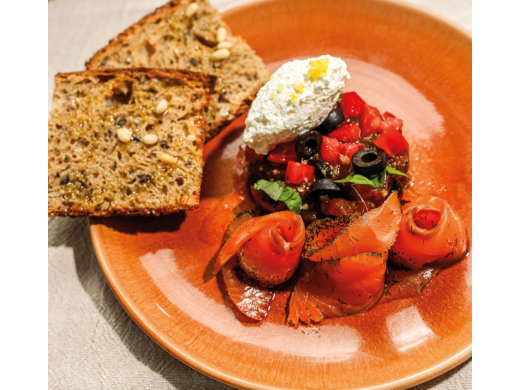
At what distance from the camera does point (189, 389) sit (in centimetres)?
251

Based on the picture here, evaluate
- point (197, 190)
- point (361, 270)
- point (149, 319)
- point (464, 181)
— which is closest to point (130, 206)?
point (197, 190)

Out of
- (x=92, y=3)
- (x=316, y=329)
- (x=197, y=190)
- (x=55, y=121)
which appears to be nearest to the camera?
(x=316, y=329)

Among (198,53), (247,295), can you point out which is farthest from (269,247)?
(198,53)

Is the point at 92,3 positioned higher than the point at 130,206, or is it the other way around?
the point at 92,3

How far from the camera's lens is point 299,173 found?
257 centimetres

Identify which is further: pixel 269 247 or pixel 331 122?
pixel 331 122

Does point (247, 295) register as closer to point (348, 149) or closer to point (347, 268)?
→ point (347, 268)

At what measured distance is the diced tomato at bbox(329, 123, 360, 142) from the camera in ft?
8.69

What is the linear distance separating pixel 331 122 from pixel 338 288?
116 cm

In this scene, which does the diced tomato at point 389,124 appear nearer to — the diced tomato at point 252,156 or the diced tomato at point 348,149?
the diced tomato at point 348,149

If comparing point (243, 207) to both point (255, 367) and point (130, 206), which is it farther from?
point (255, 367)

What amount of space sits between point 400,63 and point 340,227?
1.72 m

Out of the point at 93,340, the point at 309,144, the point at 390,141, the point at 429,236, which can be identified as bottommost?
the point at 93,340

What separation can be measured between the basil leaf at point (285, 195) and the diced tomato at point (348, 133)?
52cm
